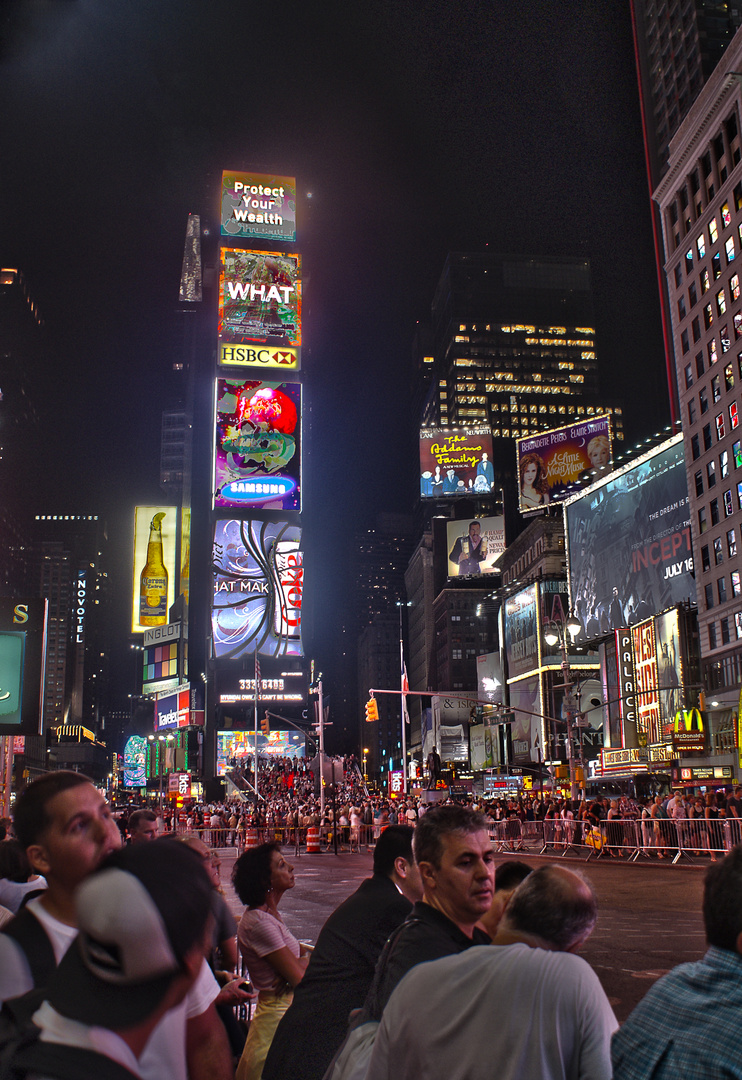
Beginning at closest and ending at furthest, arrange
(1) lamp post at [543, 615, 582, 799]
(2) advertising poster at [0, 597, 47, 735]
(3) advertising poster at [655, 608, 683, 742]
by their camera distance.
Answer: (2) advertising poster at [0, 597, 47, 735]
(1) lamp post at [543, 615, 582, 799]
(3) advertising poster at [655, 608, 683, 742]

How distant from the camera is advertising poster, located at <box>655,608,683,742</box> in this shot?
57562 mm

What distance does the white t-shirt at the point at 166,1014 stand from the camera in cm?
204

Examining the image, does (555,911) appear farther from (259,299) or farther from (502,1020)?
(259,299)

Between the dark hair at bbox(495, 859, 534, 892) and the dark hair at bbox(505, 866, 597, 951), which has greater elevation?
the dark hair at bbox(505, 866, 597, 951)

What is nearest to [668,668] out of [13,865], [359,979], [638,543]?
[638,543]

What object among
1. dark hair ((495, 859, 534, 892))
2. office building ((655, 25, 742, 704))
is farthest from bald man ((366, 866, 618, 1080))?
office building ((655, 25, 742, 704))

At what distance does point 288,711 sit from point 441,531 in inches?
2269

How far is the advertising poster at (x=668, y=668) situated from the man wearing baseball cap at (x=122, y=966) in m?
58.9

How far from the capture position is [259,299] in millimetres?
97125

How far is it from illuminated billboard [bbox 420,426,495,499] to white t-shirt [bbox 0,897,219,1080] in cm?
9854

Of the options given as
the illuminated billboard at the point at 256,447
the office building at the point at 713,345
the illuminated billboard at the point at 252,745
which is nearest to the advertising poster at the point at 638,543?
the office building at the point at 713,345

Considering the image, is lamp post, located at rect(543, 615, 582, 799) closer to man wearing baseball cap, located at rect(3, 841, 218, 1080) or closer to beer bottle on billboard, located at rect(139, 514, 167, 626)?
man wearing baseball cap, located at rect(3, 841, 218, 1080)

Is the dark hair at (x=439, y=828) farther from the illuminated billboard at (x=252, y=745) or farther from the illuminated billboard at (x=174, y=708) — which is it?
the illuminated billboard at (x=174, y=708)

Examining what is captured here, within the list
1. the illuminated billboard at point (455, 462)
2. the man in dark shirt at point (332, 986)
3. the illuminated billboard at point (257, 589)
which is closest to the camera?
the man in dark shirt at point (332, 986)
